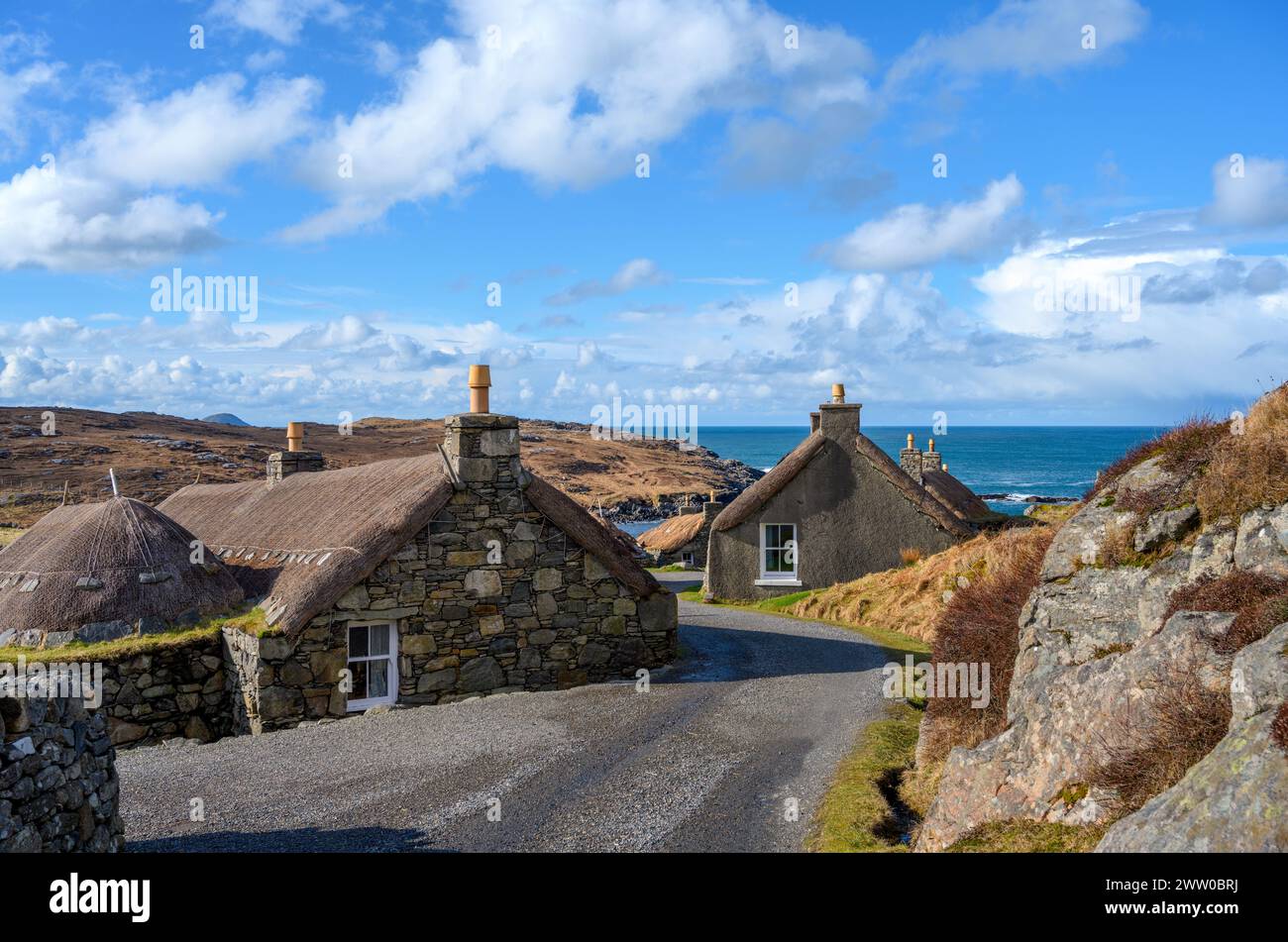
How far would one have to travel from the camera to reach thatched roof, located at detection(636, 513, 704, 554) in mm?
38469

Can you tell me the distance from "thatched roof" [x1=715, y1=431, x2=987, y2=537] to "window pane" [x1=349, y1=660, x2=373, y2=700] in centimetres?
1252

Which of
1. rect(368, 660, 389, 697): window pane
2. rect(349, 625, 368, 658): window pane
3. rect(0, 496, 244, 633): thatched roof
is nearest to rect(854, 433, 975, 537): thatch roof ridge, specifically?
rect(368, 660, 389, 697): window pane

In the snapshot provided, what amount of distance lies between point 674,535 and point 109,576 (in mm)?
25764

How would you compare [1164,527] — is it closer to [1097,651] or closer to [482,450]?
[1097,651]

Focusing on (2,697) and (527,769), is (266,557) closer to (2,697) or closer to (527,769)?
(527,769)

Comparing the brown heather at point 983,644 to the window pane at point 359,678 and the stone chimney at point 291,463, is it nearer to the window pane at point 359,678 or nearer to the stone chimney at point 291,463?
the window pane at point 359,678

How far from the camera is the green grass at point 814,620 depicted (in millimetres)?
19422

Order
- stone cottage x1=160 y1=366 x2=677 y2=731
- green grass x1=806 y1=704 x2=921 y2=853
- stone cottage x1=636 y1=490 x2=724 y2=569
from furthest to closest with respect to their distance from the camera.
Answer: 1. stone cottage x1=636 y1=490 x2=724 y2=569
2. stone cottage x1=160 y1=366 x2=677 y2=731
3. green grass x1=806 y1=704 x2=921 y2=853

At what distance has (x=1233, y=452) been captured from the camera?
811cm

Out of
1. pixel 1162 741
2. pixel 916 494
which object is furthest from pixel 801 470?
pixel 1162 741

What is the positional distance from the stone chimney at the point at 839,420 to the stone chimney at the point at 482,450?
38.0 feet

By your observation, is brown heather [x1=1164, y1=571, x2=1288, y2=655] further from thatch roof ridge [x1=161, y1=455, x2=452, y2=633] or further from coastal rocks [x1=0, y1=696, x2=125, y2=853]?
thatch roof ridge [x1=161, y1=455, x2=452, y2=633]

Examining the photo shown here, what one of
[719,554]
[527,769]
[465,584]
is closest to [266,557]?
[465,584]

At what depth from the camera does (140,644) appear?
14883 millimetres
